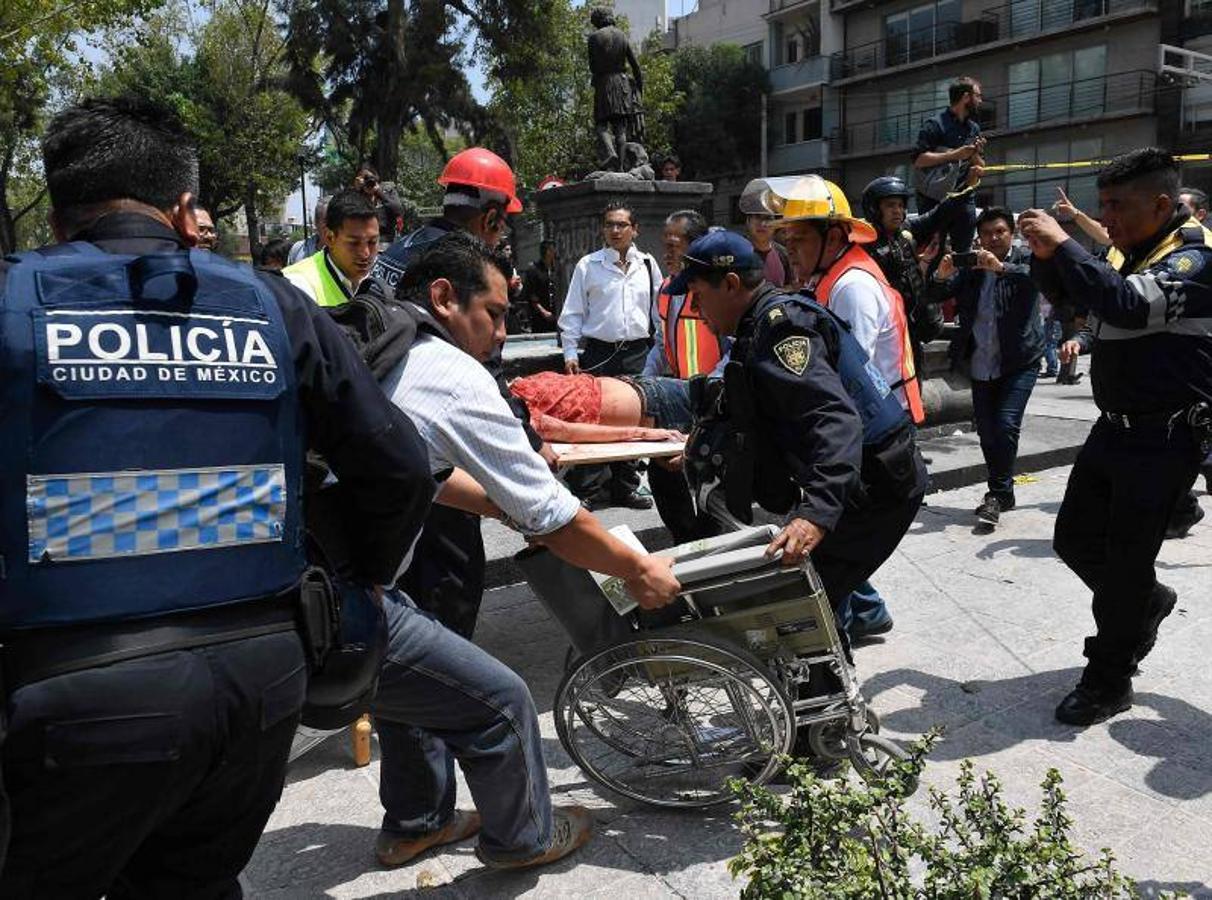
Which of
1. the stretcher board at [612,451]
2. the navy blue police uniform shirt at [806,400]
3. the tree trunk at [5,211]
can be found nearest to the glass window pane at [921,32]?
the tree trunk at [5,211]

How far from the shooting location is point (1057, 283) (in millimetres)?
3336

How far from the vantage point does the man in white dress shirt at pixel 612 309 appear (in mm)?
6289

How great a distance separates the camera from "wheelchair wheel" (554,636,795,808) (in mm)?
2773

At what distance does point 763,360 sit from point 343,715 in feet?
5.30

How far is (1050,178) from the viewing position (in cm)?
3105

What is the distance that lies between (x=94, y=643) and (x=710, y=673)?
1763 millimetres

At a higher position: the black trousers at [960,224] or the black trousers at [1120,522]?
the black trousers at [960,224]

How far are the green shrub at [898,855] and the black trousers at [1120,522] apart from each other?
76.0 inches

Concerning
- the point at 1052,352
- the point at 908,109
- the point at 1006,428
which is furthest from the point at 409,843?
the point at 908,109

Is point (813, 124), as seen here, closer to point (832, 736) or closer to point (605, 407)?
point (605, 407)

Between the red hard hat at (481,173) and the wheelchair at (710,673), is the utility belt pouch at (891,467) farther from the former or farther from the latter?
the red hard hat at (481,173)

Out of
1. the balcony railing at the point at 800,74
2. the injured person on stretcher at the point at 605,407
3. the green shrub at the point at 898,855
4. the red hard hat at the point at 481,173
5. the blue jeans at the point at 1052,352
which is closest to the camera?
the green shrub at the point at 898,855

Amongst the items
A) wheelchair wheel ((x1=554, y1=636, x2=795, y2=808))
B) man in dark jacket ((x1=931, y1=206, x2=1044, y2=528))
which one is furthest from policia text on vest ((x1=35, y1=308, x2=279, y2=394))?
man in dark jacket ((x1=931, y1=206, x2=1044, y2=528))

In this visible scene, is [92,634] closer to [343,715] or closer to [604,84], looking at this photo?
[343,715]
